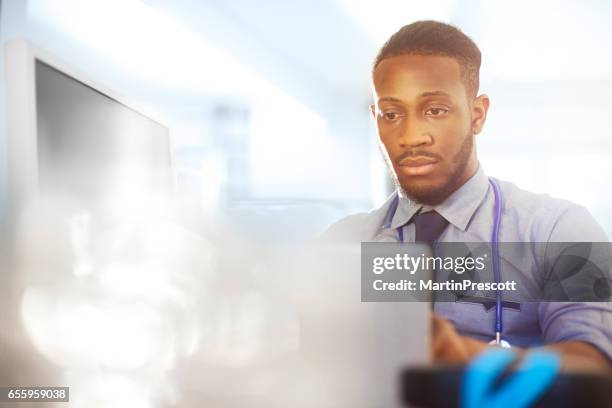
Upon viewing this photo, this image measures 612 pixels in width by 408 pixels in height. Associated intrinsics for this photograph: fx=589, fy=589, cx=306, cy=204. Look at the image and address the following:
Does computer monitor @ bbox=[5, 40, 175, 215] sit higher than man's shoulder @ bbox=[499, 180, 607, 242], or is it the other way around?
computer monitor @ bbox=[5, 40, 175, 215]

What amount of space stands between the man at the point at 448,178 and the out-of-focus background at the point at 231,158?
0.09ft

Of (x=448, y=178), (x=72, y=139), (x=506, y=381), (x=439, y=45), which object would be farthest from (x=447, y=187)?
(x=72, y=139)

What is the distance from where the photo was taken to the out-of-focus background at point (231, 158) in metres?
0.84

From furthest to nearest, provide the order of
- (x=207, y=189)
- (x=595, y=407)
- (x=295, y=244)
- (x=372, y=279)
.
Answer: (x=207, y=189)
(x=295, y=244)
(x=372, y=279)
(x=595, y=407)

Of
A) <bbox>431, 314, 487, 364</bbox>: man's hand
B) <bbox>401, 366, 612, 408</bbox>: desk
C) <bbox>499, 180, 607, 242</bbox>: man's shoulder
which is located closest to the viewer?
<bbox>401, 366, 612, 408</bbox>: desk

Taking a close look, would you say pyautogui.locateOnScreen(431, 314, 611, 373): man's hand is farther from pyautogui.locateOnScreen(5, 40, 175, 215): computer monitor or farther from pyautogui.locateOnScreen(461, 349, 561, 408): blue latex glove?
pyautogui.locateOnScreen(5, 40, 175, 215): computer monitor

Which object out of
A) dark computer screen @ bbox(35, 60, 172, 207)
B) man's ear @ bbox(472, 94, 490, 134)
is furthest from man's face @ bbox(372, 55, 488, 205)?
dark computer screen @ bbox(35, 60, 172, 207)

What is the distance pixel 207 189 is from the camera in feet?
3.36

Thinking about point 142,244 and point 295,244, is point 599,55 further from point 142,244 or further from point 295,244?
point 142,244

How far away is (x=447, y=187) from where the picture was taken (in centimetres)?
97

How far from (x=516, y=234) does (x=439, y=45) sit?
1.09ft

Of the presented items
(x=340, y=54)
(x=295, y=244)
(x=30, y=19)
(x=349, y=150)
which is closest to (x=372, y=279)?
(x=295, y=244)

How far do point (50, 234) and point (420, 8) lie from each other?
691mm

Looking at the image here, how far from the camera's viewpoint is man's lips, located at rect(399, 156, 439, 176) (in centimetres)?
97
